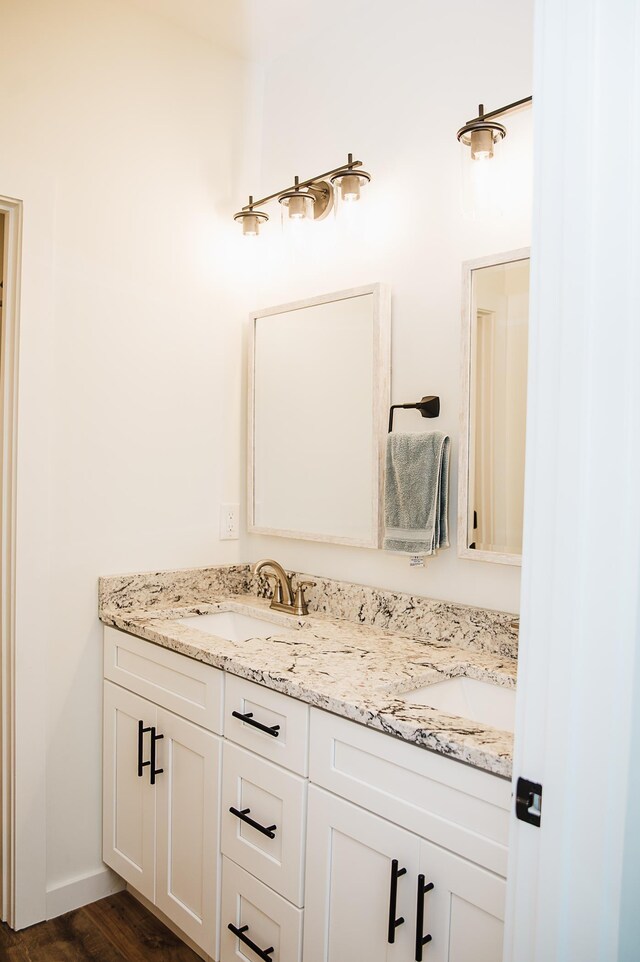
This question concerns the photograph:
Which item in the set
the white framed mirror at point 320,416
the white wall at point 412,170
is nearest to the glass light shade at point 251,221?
the white wall at point 412,170

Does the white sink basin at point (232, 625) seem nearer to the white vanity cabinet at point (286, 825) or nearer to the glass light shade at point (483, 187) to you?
the white vanity cabinet at point (286, 825)

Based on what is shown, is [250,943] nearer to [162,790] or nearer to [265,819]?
[265,819]

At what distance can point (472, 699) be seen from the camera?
163cm

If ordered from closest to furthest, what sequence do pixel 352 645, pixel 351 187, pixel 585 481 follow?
pixel 585 481 < pixel 352 645 < pixel 351 187

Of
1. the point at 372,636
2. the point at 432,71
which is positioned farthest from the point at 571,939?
the point at 432,71

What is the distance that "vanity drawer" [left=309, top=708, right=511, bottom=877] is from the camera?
112 cm

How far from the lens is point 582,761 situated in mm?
779

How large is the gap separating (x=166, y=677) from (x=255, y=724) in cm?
43

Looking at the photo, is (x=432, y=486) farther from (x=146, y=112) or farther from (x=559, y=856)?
(x=146, y=112)

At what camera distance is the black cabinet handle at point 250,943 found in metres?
1.53

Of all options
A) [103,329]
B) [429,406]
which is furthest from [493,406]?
[103,329]

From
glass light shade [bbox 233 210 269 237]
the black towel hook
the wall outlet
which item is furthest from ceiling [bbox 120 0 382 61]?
the wall outlet

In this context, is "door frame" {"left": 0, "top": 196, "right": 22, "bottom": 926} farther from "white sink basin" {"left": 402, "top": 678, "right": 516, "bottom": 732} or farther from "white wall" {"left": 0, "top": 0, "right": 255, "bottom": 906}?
"white sink basin" {"left": 402, "top": 678, "right": 516, "bottom": 732}

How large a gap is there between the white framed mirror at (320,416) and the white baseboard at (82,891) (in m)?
1.17
